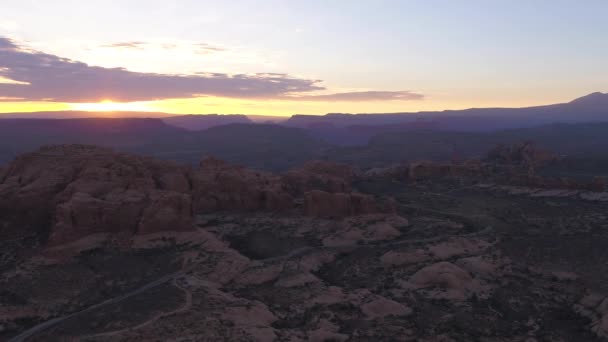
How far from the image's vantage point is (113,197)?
52.0 meters

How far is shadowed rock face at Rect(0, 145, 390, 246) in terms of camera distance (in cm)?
4906

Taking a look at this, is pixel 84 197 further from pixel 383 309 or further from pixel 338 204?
pixel 383 309

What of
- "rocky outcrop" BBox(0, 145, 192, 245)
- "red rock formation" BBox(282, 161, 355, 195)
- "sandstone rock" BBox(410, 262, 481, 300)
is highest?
→ "rocky outcrop" BBox(0, 145, 192, 245)

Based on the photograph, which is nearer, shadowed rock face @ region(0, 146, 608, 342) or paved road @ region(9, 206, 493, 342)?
paved road @ region(9, 206, 493, 342)

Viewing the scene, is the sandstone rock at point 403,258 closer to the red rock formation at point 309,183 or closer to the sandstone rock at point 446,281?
the sandstone rock at point 446,281

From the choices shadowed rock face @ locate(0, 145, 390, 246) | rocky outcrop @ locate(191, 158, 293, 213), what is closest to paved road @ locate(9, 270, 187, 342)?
shadowed rock face @ locate(0, 145, 390, 246)

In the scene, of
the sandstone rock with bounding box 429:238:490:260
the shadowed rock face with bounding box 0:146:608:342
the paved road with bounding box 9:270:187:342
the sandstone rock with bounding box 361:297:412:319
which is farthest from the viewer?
the sandstone rock with bounding box 429:238:490:260

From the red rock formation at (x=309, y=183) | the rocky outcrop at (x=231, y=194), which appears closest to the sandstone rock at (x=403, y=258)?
the rocky outcrop at (x=231, y=194)

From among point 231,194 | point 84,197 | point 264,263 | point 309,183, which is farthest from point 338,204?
point 84,197

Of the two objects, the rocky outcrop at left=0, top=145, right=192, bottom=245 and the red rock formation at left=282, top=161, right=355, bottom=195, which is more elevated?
the rocky outcrop at left=0, top=145, right=192, bottom=245

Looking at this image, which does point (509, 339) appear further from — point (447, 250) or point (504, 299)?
point (447, 250)

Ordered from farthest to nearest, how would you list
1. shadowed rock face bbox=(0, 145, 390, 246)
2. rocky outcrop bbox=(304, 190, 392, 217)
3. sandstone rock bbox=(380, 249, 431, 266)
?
1. rocky outcrop bbox=(304, 190, 392, 217)
2. shadowed rock face bbox=(0, 145, 390, 246)
3. sandstone rock bbox=(380, 249, 431, 266)

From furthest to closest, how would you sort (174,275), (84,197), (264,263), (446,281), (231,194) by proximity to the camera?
(231,194) → (84,197) → (264,263) → (174,275) → (446,281)

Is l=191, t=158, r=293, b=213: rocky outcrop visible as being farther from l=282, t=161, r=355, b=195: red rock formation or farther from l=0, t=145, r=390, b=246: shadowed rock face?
l=282, t=161, r=355, b=195: red rock formation
